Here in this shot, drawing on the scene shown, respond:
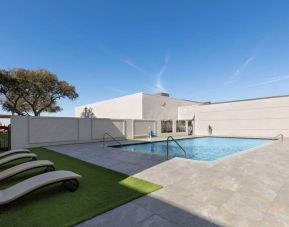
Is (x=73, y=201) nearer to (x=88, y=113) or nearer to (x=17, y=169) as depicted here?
(x=17, y=169)

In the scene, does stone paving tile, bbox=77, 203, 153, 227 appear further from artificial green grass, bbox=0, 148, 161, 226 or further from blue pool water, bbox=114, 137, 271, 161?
blue pool water, bbox=114, 137, 271, 161

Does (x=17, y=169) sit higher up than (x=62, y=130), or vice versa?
(x=62, y=130)

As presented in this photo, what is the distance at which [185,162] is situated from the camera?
6.84m

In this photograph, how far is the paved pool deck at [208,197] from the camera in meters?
3.05

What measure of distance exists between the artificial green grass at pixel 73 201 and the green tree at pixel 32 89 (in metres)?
20.9

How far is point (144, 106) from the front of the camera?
23141 millimetres

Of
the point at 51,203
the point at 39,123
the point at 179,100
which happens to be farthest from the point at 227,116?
the point at 51,203

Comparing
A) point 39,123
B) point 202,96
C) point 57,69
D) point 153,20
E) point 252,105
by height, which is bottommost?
point 39,123

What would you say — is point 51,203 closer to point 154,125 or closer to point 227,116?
point 154,125

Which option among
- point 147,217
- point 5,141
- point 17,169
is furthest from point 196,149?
point 5,141

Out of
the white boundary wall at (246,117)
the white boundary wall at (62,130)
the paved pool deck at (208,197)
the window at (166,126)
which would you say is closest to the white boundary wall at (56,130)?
the white boundary wall at (62,130)

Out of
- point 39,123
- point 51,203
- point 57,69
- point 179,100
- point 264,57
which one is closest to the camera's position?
point 51,203

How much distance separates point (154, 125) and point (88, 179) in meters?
15.6

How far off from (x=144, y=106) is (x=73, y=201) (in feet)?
64.4
